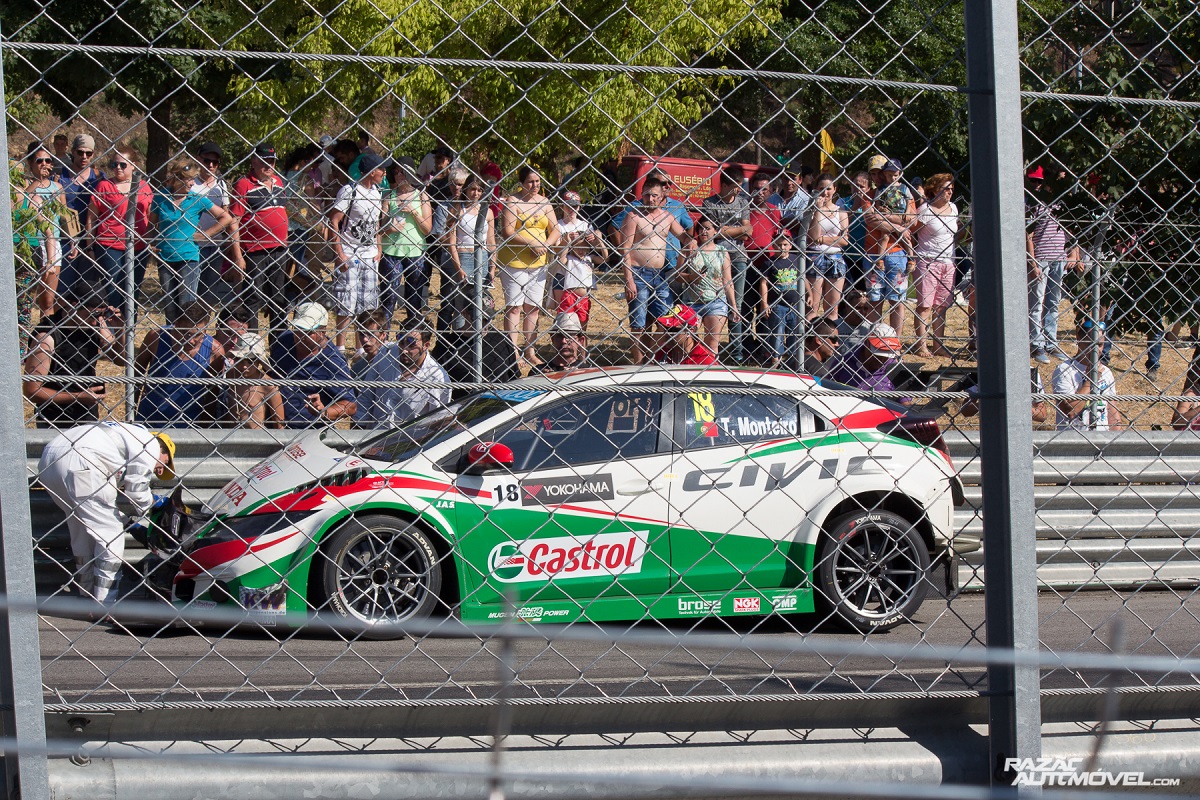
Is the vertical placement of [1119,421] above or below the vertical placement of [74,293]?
below

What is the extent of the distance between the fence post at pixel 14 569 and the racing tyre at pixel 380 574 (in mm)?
3219

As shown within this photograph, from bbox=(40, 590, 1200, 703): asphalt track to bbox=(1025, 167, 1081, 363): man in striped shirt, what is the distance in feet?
2.78

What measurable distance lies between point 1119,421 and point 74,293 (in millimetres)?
6862

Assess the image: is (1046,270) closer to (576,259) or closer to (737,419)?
(576,259)

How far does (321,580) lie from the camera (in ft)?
19.9

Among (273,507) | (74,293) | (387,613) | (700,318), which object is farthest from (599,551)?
(74,293)

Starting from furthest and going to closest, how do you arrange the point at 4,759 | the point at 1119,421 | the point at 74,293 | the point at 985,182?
the point at 1119,421 → the point at 74,293 → the point at 985,182 → the point at 4,759

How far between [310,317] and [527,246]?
1.63 m

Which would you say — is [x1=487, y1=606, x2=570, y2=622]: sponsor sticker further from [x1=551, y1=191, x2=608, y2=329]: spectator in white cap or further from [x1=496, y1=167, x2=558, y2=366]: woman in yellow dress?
[x1=551, y1=191, x2=608, y2=329]: spectator in white cap

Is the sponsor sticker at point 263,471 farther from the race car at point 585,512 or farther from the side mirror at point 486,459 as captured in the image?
the side mirror at point 486,459

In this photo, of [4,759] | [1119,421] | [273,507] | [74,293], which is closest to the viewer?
[4,759]

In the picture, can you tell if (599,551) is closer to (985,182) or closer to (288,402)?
(288,402)

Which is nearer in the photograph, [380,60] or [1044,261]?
[380,60]

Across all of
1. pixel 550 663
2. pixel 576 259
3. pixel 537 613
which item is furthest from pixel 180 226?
pixel 537 613
